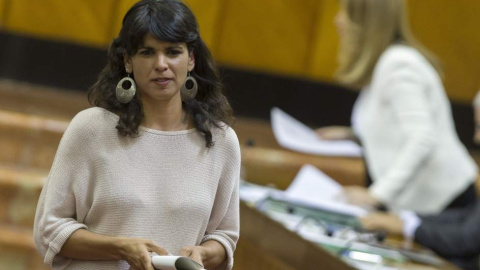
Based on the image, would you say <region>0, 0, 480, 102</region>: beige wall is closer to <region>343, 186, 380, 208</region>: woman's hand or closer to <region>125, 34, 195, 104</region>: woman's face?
<region>343, 186, 380, 208</region>: woman's hand

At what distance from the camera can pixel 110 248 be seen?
4.59 feet

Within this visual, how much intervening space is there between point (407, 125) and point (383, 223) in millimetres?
460

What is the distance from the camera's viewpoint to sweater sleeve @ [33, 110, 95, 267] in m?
1.42

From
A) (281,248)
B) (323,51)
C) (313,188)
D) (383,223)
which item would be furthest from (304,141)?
(323,51)

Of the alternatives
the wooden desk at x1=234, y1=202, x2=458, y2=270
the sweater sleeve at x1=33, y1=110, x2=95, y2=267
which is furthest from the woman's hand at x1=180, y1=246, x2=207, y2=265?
the wooden desk at x1=234, y1=202, x2=458, y2=270

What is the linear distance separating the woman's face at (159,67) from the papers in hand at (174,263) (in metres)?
0.21

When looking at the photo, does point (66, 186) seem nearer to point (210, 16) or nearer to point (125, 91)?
point (125, 91)

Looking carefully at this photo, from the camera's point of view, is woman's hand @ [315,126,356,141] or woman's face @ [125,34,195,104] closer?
woman's face @ [125,34,195,104]

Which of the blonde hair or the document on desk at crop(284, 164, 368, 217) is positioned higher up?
the blonde hair

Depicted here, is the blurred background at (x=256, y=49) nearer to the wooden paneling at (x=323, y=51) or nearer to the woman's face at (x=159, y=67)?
the wooden paneling at (x=323, y=51)

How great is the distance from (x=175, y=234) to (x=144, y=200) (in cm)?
6

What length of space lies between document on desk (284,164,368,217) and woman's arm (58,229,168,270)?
211 centimetres

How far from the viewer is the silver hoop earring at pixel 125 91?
1405 millimetres

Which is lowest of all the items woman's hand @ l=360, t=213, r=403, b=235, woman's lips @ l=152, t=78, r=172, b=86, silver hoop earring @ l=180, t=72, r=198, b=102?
woman's hand @ l=360, t=213, r=403, b=235
